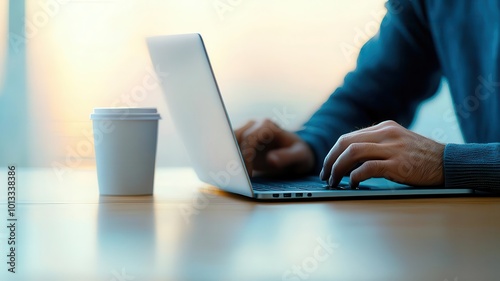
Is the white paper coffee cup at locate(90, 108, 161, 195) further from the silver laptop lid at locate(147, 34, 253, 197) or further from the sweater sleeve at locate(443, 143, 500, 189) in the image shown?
the sweater sleeve at locate(443, 143, 500, 189)

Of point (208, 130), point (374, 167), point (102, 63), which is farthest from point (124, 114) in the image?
point (102, 63)

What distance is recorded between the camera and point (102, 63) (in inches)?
129

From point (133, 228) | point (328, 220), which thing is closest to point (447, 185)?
point (328, 220)

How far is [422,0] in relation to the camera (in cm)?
204

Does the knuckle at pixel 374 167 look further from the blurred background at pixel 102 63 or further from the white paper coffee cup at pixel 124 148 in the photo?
the blurred background at pixel 102 63

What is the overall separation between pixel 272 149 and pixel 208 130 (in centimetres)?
40

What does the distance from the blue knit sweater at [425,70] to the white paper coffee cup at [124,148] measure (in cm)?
69

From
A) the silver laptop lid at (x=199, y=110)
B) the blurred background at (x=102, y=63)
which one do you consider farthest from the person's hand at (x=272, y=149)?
the blurred background at (x=102, y=63)

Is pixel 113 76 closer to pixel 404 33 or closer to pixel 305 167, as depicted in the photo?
pixel 404 33

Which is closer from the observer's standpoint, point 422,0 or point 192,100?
point 192,100

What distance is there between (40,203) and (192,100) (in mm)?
276

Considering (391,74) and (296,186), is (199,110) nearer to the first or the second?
(296,186)

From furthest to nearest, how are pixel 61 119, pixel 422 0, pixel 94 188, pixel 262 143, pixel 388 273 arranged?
Answer: pixel 61 119 < pixel 422 0 < pixel 262 143 < pixel 94 188 < pixel 388 273

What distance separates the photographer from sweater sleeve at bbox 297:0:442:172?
1.95 metres
